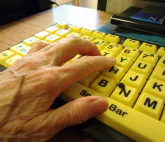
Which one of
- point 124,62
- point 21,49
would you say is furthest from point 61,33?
point 124,62

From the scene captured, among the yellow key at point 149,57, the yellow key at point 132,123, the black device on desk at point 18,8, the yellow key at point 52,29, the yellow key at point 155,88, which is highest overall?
the black device on desk at point 18,8

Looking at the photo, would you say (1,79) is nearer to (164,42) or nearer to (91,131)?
(91,131)

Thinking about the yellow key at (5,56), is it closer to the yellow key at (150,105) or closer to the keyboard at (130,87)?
the keyboard at (130,87)

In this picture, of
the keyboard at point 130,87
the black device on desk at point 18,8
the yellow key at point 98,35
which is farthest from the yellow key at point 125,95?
the black device on desk at point 18,8

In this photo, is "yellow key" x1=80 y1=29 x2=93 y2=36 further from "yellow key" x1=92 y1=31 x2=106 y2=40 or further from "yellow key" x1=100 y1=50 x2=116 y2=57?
"yellow key" x1=100 y1=50 x2=116 y2=57

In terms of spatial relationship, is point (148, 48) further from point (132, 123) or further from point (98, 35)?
point (132, 123)

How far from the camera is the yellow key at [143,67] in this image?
14.9 inches

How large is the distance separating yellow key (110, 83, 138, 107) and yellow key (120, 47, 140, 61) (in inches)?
4.5

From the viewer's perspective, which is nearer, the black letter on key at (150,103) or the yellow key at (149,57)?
the black letter on key at (150,103)

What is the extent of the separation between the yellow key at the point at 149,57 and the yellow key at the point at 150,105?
0.12m

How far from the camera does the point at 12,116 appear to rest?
0.89 ft

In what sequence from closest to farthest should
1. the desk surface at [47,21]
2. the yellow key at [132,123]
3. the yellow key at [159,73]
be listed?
the yellow key at [132,123]
the yellow key at [159,73]
the desk surface at [47,21]

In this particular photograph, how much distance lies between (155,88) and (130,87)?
50mm

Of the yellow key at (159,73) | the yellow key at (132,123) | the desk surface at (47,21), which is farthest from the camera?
the desk surface at (47,21)
